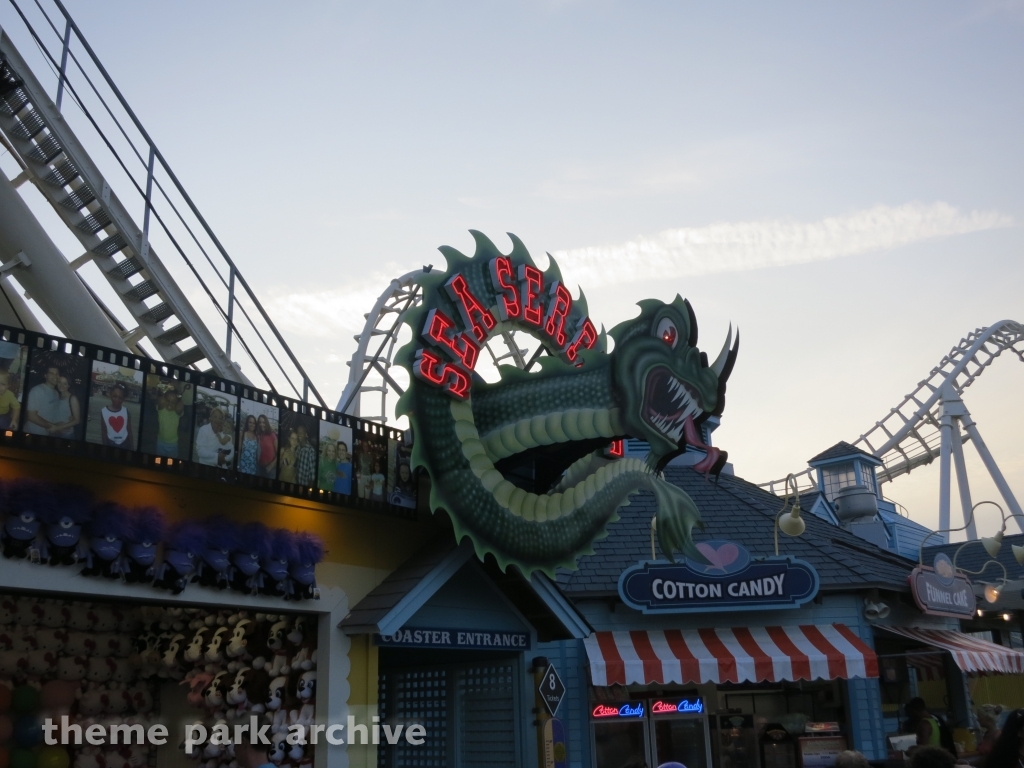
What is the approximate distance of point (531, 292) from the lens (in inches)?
504

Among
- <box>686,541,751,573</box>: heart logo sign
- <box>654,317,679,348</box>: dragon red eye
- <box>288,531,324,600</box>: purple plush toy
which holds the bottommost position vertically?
<box>288,531,324,600</box>: purple plush toy

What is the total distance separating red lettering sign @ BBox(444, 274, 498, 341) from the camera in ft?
38.3

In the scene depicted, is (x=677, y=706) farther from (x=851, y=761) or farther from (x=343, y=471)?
(x=851, y=761)

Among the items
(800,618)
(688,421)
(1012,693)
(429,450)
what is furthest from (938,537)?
(429,450)

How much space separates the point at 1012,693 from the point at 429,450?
59.7ft

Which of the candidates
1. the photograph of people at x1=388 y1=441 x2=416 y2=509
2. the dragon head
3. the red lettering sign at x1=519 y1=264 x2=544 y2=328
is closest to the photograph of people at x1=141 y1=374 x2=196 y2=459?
the photograph of people at x1=388 y1=441 x2=416 y2=509

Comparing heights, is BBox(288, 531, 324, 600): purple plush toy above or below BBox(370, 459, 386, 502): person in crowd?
below

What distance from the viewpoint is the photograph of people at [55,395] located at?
7.99m

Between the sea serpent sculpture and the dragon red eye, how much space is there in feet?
0.09

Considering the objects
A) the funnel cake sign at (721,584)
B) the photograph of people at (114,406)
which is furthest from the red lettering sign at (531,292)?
the funnel cake sign at (721,584)

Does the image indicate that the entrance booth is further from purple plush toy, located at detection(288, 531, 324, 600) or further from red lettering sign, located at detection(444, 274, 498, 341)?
red lettering sign, located at detection(444, 274, 498, 341)

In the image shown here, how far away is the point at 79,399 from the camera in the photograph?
8258 mm

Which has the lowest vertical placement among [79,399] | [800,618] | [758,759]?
[758,759]

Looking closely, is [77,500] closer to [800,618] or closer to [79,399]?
[79,399]
